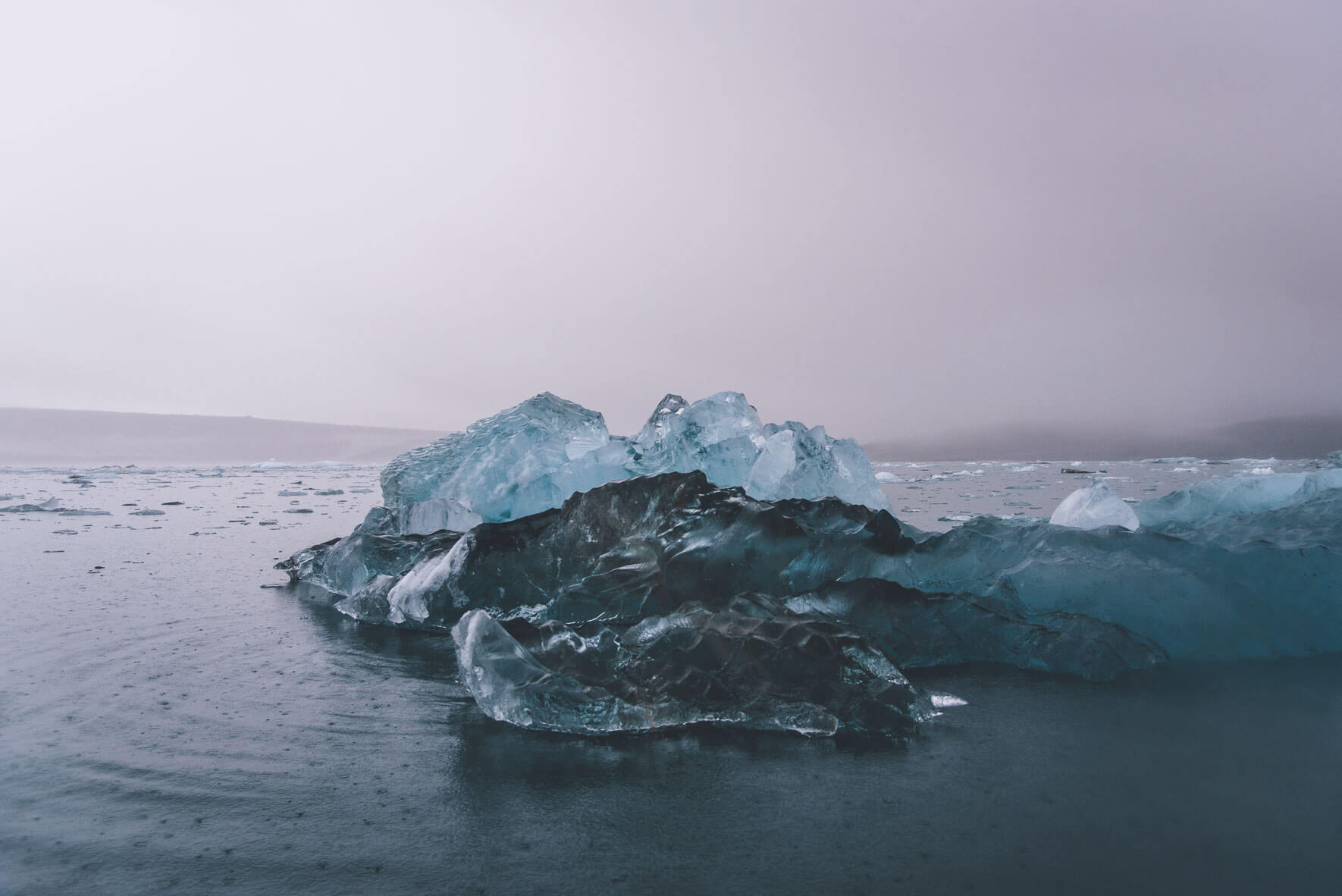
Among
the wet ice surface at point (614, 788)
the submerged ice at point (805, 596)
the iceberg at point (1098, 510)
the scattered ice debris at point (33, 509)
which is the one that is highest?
the iceberg at point (1098, 510)

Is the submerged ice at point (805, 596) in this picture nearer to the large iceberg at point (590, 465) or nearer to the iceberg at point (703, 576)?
the iceberg at point (703, 576)

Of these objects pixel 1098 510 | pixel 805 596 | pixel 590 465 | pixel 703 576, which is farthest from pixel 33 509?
pixel 1098 510

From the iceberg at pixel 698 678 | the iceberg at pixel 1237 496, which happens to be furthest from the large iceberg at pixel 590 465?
the iceberg at pixel 698 678

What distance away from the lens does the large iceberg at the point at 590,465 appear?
7559mm

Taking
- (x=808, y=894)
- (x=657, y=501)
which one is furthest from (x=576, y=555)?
(x=808, y=894)

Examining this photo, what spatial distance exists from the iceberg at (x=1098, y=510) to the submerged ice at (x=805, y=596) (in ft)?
0.09

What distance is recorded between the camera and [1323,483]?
7070 millimetres

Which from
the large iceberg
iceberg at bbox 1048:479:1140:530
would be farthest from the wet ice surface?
the large iceberg

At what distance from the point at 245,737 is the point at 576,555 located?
275 cm

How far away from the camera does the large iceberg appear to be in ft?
24.8

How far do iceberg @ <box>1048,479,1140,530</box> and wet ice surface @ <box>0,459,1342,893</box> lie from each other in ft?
8.23

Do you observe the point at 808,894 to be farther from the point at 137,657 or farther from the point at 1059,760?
the point at 137,657

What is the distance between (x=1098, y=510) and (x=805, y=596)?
3932 mm

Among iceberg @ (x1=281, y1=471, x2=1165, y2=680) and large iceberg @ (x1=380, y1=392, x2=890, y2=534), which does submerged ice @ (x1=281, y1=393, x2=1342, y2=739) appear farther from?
large iceberg @ (x1=380, y1=392, x2=890, y2=534)
